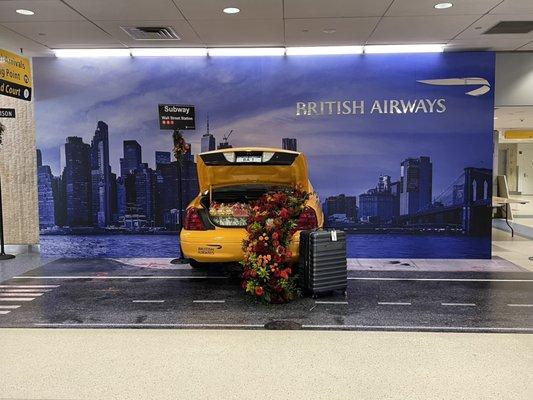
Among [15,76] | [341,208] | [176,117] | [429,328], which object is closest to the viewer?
[429,328]

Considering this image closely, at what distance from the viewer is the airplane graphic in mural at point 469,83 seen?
711 cm

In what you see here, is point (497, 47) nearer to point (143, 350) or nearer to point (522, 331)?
point (522, 331)

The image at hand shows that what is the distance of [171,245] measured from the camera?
7586 millimetres

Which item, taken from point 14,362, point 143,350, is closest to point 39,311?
point 14,362

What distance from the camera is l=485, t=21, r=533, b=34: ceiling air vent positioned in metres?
5.94

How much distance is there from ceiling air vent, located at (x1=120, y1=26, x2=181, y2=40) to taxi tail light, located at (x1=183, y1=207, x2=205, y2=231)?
7.95 feet

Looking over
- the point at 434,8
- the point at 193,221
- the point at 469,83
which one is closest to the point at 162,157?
the point at 193,221

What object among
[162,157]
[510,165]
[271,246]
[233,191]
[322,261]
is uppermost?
[510,165]

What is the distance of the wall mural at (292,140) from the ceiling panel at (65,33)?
0.60 meters

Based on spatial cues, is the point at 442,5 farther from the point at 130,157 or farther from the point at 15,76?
the point at 15,76

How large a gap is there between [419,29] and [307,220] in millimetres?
3002

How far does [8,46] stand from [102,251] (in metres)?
3.28

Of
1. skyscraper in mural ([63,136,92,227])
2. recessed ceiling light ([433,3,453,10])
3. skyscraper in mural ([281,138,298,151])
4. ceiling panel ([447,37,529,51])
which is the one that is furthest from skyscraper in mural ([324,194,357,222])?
skyscraper in mural ([63,136,92,227])

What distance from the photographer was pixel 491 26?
19.8 feet
